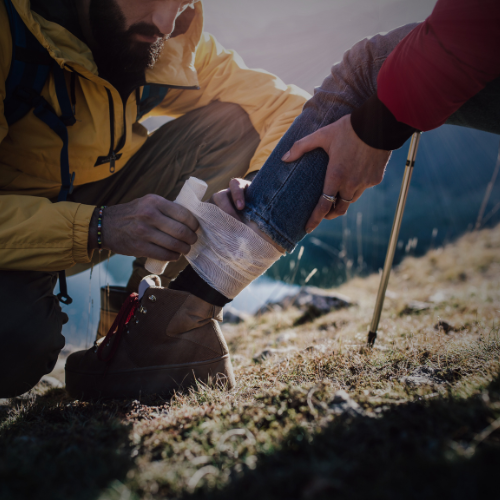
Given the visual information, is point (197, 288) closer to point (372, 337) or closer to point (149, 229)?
point (149, 229)

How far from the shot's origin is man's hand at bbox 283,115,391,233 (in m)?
1.27

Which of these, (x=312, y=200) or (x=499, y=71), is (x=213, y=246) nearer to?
(x=312, y=200)

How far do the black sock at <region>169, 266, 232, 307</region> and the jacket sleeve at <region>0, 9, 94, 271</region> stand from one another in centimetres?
53

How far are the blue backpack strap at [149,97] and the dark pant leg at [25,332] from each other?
140 cm

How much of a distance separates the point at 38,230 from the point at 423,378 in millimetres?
1885

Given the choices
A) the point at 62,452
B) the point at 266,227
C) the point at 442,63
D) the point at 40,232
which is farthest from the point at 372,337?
the point at 40,232

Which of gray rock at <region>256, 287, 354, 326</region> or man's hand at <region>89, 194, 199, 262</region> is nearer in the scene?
man's hand at <region>89, 194, 199, 262</region>

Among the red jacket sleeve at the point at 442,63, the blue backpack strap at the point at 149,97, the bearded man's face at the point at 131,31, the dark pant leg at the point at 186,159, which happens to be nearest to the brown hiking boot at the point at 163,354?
the dark pant leg at the point at 186,159

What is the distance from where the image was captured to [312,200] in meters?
1.37

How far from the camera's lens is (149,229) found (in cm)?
150

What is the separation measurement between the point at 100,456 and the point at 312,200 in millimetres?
1187

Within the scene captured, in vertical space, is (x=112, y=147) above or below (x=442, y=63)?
below

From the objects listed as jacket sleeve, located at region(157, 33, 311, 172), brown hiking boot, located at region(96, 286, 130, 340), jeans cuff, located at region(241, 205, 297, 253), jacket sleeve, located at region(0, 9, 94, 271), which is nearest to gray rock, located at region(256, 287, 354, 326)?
brown hiking boot, located at region(96, 286, 130, 340)

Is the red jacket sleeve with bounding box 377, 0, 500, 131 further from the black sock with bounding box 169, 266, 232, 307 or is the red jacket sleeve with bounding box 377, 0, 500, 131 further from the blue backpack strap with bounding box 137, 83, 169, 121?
the blue backpack strap with bounding box 137, 83, 169, 121
